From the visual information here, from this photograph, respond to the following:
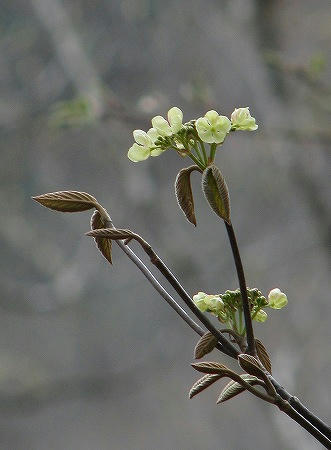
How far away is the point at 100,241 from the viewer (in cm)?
37

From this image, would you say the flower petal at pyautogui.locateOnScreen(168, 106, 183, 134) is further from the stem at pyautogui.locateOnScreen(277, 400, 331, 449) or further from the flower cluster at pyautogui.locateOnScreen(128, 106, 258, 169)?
the stem at pyautogui.locateOnScreen(277, 400, 331, 449)

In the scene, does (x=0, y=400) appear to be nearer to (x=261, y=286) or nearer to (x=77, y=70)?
(x=261, y=286)

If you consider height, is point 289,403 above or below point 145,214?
below

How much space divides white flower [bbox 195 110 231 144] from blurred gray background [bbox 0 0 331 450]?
1877mm

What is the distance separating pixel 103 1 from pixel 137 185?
85cm

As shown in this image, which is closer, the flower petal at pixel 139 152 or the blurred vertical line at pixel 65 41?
the flower petal at pixel 139 152

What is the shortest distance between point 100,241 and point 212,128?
0.24 ft

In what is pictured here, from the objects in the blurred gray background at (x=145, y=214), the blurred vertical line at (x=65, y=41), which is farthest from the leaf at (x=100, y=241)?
the blurred vertical line at (x=65, y=41)

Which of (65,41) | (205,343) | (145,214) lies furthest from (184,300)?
(65,41)

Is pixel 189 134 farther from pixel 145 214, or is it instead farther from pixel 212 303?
pixel 145 214

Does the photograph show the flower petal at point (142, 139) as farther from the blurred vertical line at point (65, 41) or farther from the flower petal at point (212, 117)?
the blurred vertical line at point (65, 41)

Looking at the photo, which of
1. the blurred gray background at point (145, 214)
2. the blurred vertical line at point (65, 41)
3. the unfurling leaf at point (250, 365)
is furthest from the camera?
the blurred vertical line at point (65, 41)

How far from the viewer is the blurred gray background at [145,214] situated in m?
2.57

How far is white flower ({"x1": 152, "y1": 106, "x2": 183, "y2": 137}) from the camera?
374 mm
